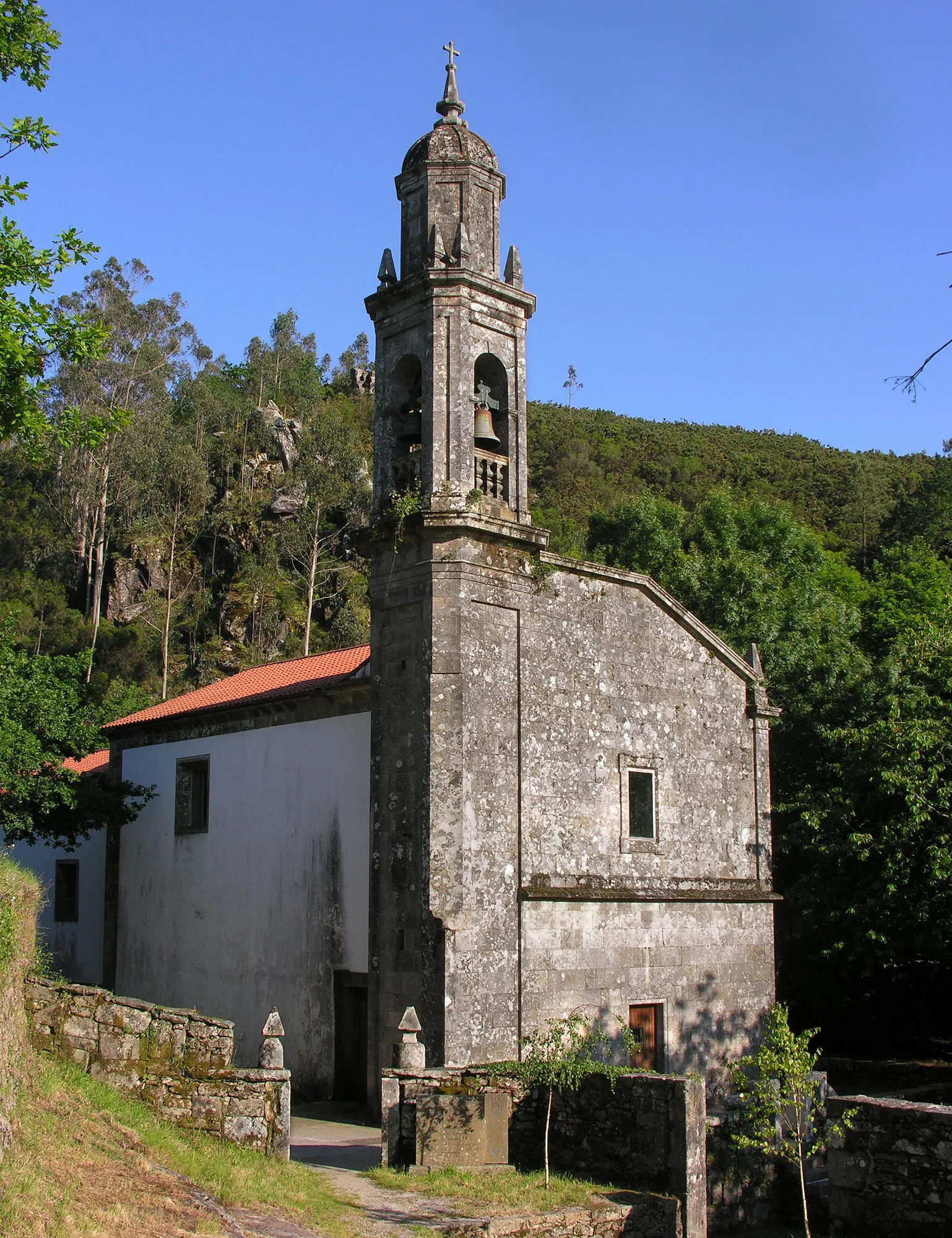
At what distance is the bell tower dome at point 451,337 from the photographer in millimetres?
15961

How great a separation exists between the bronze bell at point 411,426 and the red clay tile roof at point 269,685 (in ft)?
11.7

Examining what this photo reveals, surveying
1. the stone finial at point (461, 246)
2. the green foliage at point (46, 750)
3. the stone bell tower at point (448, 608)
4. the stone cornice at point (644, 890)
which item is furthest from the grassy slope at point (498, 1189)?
the stone finial at point (461, 246)

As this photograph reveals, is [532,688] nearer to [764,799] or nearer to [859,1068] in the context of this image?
[764,799]

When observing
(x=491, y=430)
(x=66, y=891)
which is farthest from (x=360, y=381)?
(x=491, y=430)

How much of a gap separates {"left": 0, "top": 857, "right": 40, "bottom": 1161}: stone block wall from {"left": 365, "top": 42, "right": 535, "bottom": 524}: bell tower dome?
735 cm

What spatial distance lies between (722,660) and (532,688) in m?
4.53

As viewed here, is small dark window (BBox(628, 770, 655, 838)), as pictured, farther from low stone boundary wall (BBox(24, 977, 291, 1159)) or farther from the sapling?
low stone boundary wall (BBox(24, 977, 291, 1159))

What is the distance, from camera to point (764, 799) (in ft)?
63.5

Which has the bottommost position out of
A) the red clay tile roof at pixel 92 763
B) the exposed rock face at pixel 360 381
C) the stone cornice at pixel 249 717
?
the red clay tile roof at pixel 92 763

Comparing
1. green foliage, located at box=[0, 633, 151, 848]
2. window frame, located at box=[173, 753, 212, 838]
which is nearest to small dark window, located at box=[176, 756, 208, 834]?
window frame, located at box=[173, 753, 212, 838]

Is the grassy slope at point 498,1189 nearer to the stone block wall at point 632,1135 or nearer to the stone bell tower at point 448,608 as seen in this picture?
the stone block wall at point 632,1135

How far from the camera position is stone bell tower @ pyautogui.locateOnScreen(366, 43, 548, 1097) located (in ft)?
47.8

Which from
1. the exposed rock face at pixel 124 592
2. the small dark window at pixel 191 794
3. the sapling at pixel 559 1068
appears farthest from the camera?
the exposed rock face at pixel 124 592

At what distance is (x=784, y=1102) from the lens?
37.4 ft
